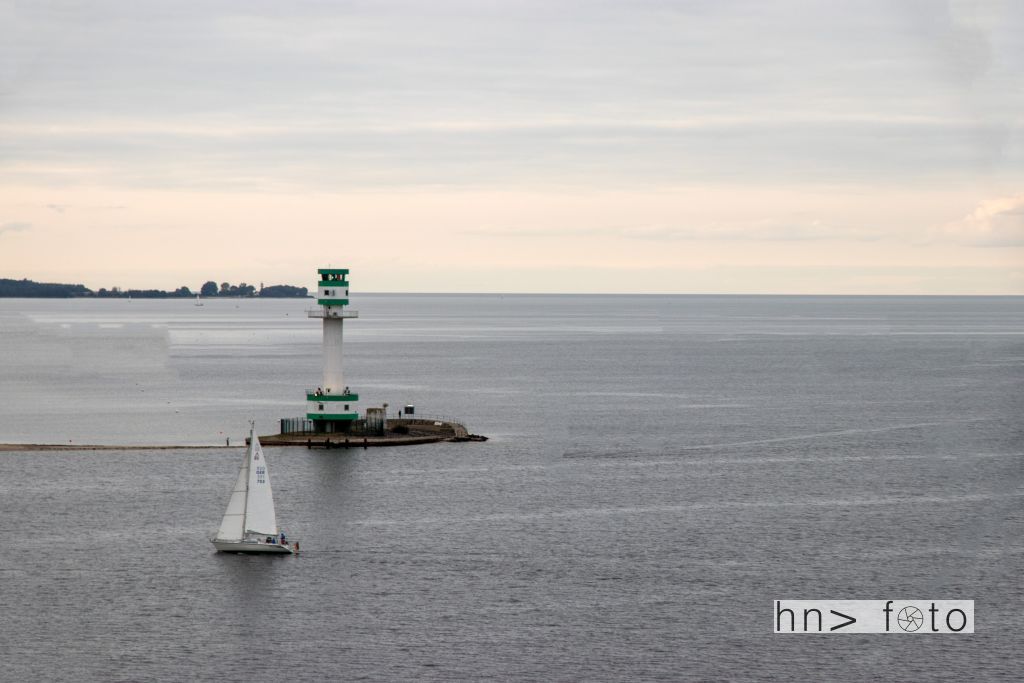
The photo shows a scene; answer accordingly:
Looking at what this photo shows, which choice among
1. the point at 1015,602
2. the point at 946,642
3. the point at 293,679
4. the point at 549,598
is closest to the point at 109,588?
the point at 293,679

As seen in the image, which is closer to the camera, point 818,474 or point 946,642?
point 946,642

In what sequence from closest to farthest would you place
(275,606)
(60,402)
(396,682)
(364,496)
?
(396,682) → (275,606) → (364,496) → (60,402)

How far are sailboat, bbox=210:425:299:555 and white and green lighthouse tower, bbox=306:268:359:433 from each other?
3803cm

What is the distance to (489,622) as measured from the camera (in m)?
61.3

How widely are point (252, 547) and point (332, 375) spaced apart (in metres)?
40.4

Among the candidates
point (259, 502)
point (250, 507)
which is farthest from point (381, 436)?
point (250, 507)

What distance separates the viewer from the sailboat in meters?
74.6

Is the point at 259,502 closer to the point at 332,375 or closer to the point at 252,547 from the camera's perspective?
the point at 252,547

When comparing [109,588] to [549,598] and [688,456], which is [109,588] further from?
[688,456]

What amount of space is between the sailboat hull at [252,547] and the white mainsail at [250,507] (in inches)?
10.5

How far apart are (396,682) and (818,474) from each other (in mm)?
57428

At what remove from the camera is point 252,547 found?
243 ft

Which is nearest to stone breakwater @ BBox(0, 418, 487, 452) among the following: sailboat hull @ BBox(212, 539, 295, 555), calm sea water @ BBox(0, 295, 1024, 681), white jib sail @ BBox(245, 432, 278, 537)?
calm sea water @ BBox(0, 295, 1024, 681)

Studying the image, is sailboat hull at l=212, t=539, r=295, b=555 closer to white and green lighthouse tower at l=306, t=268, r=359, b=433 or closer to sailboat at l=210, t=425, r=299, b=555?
sailboat at l=210, t=425, r=299, b=555
